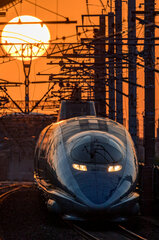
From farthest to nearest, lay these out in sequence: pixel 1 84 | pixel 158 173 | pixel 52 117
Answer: pixel 52 117 < pixel 1 84 < pixel 158 173

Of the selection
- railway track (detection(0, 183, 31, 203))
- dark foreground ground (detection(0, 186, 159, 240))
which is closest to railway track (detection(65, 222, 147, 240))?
dark foreground ground (detection(0, 186, 159, 240))

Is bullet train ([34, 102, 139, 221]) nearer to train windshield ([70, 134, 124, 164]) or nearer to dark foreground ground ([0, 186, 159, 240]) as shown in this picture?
train windshield ([70, 134, 124, 164])

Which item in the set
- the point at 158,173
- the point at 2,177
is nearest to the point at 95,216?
the point at 158,173

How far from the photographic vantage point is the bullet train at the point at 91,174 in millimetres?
16016

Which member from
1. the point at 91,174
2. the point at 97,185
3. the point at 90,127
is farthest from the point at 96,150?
the point at 90,127

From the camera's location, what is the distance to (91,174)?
16484mm

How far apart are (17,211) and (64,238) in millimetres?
6229

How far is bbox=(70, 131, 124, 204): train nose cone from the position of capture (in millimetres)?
16031

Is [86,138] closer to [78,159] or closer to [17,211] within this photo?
[78,159]

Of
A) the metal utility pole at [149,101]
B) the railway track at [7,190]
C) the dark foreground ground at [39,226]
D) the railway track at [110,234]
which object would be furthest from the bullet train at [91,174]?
the railway track at [7,190]

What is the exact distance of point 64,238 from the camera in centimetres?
1558

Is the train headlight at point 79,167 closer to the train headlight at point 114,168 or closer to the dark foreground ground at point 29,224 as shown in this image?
the train headlight at point 114,168

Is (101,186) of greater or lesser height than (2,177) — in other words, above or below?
above

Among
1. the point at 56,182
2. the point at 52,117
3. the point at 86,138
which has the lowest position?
the point at 52,117
